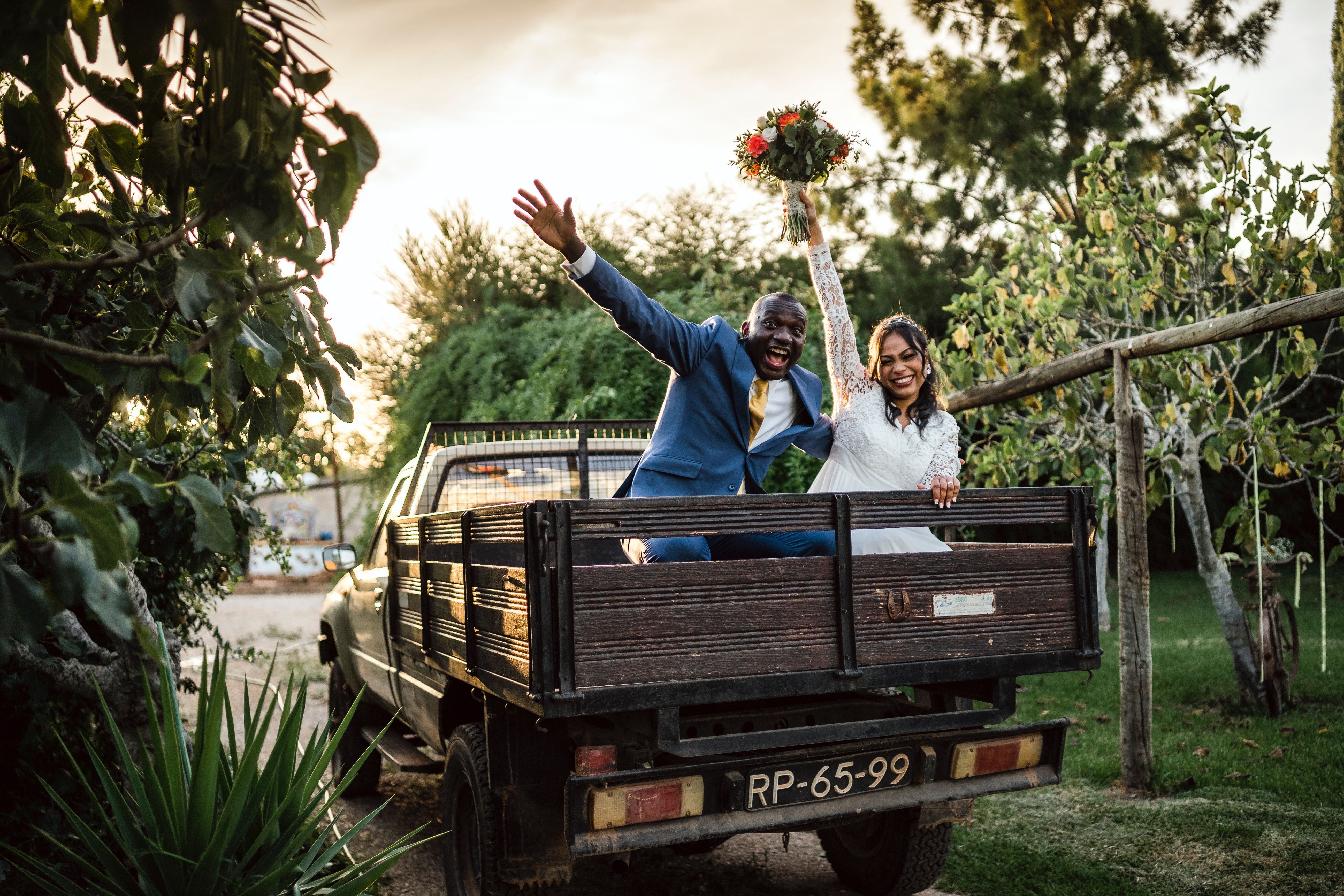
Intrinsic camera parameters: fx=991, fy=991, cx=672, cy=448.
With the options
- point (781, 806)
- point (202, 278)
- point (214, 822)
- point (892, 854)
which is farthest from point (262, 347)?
point (892, 854)

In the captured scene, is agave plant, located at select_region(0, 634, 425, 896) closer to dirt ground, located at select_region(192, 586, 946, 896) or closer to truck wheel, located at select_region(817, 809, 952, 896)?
dirt ground, located at select_region(192, 586, 946, 896)

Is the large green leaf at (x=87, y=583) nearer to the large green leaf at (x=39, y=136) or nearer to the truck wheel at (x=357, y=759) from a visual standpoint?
the large green leaf at (x=39, y=136)

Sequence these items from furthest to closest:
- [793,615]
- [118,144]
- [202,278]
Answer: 1. [793,615]
2. [118,144]
3. [202,278]

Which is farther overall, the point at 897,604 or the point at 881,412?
the point at 881,412

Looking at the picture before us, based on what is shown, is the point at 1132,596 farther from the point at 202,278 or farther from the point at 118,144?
the point at 118,144

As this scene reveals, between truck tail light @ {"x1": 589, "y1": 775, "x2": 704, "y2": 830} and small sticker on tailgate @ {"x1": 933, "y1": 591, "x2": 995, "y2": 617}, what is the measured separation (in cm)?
96

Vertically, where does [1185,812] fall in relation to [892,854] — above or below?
below

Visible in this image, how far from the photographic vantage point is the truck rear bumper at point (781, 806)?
285 centimetres

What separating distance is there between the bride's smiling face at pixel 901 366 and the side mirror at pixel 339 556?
10.1 feet

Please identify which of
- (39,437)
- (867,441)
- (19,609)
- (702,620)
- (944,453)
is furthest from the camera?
(867,441)

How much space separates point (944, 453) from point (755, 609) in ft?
4.19

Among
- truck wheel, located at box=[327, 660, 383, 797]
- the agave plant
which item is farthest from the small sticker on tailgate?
truck wheel, located at box=[327, 660, 383, 797]

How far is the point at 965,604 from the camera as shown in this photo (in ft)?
10.8

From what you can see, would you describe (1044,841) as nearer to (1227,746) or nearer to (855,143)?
(1227,746)
